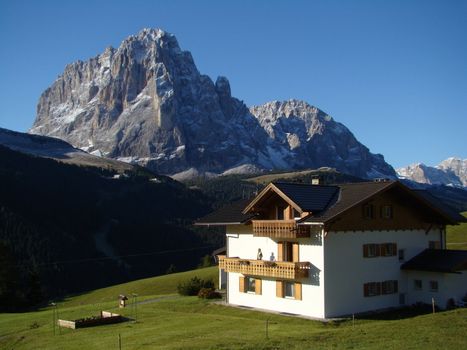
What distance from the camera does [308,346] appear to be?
2595 centimetres

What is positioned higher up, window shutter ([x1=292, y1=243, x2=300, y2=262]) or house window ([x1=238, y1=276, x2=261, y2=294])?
window shutter ([x1=292, y1=243, x2=300, y2=262])

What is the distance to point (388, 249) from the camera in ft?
137

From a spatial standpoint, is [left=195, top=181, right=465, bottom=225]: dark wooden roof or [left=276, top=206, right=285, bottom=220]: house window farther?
[left=276, top=206, right=285, bottom=220]: house window

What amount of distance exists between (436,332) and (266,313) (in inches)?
571

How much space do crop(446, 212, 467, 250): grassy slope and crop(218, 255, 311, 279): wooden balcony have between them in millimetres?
31496

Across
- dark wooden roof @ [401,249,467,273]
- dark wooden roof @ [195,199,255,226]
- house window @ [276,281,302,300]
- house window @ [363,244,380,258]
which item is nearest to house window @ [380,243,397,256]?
house window @ [363,244,380,258]

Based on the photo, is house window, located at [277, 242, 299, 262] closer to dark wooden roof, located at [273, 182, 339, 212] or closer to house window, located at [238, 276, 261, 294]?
dark wooden roof, located at [273, 182, 339, 212]

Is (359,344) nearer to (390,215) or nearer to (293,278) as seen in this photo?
(293,278)

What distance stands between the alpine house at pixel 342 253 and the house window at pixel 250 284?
3.0 inches

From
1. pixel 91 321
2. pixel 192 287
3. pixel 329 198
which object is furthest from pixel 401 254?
pixel 91 321

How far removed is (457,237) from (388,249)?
3427cm

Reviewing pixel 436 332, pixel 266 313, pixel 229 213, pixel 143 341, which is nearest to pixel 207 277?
pixel 229 213

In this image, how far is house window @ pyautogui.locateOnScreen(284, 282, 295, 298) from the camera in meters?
40.4

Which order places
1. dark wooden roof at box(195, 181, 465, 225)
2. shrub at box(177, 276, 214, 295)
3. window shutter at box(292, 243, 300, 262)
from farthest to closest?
shrub at box(177, 276, 214, 295) → window shutter at box(292, 243, 300, 262) → dark wooden roof at box(195, 181, 465, 225)
